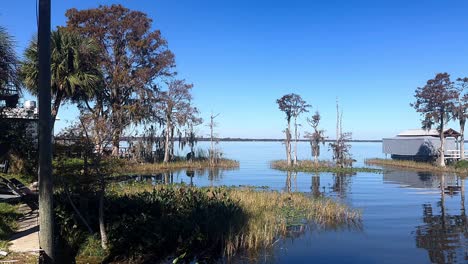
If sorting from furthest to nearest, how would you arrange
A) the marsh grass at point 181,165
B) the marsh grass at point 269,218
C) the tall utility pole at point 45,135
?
1. the marsh grass at point 181,165
2. the marsh grass at point 269,218
3. the tall utility pole at point 45,135

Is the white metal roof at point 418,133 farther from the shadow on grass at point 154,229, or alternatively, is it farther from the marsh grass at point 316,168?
the shadow on grass at point 154,229

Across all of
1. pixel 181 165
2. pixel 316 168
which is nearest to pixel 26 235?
pixel 181 165

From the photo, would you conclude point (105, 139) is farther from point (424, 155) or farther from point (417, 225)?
point (424, 155)

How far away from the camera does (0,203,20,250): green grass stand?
9.53 meters

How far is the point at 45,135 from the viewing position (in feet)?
19.3

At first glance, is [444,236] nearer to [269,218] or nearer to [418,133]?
[269,218]

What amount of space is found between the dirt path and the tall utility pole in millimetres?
3002

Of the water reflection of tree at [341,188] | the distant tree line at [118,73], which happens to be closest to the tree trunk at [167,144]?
the distant tree line at [118,73]

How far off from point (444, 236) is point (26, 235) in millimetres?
11921

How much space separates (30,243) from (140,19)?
105ft

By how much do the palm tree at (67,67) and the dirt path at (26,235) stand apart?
11.9 metres

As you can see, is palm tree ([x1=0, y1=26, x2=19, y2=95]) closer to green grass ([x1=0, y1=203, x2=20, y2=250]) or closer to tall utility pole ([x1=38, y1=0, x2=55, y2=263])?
green grass ([x1=0, y1=203, x2=20, y2=250])

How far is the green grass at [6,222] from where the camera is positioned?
31.3ft

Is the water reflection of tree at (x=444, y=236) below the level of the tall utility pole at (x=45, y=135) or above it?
below
